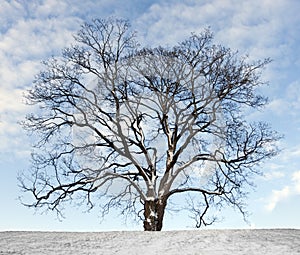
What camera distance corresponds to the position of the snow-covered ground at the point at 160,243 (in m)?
6.44

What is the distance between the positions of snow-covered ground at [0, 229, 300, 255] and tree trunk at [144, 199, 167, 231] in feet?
20.0

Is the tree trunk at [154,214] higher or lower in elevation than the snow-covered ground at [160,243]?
higher

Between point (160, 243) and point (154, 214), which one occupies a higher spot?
point (154, 214)

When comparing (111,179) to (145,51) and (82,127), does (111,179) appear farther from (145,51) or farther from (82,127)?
(145,51)

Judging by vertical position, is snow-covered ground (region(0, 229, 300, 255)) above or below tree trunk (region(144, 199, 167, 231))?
below

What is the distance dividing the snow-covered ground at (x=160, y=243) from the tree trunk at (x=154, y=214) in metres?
6.09

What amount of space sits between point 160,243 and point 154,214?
741 centimetres

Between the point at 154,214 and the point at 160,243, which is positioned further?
the point at 154,214

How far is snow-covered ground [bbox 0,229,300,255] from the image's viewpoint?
6438 mm

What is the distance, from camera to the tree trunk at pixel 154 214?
551 inches

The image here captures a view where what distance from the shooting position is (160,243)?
6883 mm

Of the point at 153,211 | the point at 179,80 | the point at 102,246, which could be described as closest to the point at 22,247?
the point at 102,246

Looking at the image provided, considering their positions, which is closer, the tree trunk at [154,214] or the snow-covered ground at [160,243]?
the snow-covered ground at [160,243]

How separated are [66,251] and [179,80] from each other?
10.3 m
